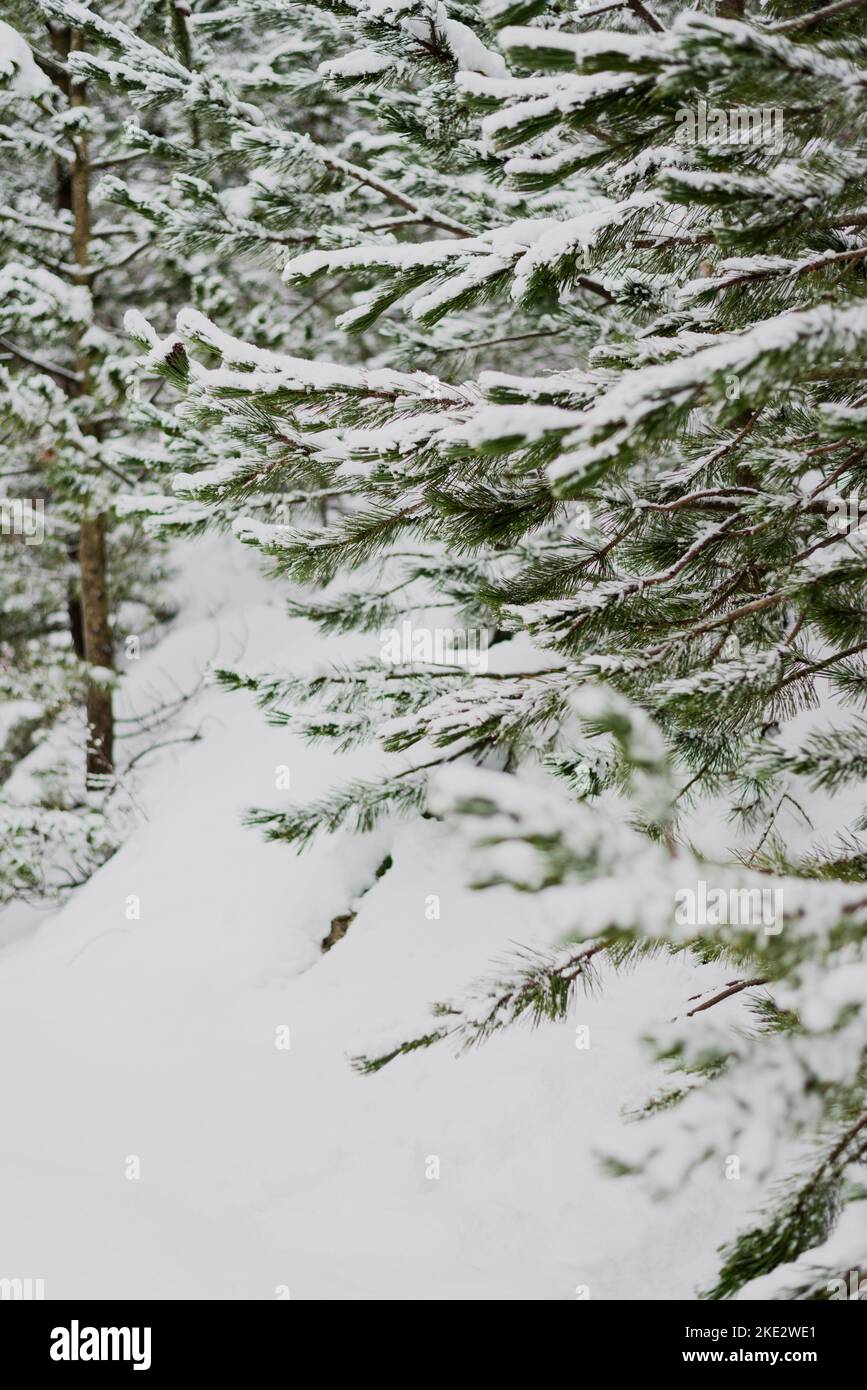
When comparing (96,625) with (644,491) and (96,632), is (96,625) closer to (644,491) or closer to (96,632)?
(96,632)

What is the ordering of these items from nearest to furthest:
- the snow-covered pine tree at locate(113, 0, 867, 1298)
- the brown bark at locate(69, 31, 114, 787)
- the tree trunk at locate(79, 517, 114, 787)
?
the snow-covered pine tree at locate(113, 0, 867, 1298)
the brown bark at locate(69, 31, 114, 787)
the tree trunk at locate(79, 517, 114, 787)

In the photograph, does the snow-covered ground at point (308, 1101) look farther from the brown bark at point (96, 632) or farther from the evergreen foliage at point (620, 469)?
the brown bark at point (96, 632)

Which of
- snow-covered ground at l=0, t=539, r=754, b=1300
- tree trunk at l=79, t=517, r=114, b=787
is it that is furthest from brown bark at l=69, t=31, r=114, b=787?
snow-covered ground at l=0, t=539, r=754, b=1300

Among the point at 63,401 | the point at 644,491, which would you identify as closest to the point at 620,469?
the point at 644,491

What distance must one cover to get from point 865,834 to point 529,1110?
6.72ft

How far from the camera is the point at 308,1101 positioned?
408cm

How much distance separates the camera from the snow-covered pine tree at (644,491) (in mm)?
1153

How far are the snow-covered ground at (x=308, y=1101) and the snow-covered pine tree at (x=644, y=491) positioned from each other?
1.32 feet

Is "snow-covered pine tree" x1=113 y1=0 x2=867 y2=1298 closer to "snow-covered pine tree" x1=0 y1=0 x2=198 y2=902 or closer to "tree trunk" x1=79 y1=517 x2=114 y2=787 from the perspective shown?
"snow-covered pine tree" x1=0 y1=0 x2=198 y2=902

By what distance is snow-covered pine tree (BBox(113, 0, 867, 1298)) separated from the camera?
1153 millimetres

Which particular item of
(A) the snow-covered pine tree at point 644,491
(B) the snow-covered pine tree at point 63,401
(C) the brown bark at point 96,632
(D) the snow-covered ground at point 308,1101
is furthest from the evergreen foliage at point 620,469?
(C) the brown bark at point 96,632

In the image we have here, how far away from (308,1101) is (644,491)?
3.22 meters

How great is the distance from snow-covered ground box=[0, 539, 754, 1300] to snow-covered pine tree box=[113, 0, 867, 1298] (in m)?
0.40
